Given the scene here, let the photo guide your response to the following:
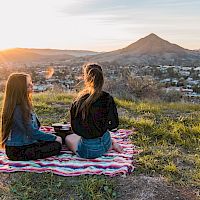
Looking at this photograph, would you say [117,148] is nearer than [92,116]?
No

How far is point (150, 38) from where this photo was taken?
222 feet

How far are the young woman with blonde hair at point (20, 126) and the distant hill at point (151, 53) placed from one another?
53143 millimetres

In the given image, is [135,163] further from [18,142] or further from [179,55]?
[179,55]

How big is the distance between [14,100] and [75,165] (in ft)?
3.70

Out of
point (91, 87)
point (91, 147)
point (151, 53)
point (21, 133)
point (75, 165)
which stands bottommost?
point (151, 53)

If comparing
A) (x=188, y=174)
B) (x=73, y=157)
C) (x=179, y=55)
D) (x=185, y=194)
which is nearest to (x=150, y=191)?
(x=185, y=194)

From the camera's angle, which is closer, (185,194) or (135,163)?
(185,194)

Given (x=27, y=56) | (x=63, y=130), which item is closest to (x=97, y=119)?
(x=63, y=130)

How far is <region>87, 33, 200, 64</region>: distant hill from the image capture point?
60466 millimetres

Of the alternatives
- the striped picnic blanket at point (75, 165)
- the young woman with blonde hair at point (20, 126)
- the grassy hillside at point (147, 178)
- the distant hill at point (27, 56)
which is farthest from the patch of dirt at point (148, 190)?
the distant hill at point (27, 56)

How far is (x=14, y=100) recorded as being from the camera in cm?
495

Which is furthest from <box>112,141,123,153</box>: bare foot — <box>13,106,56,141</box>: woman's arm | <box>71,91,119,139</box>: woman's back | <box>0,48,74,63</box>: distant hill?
<box>0,48,74,63</box>: distant hill

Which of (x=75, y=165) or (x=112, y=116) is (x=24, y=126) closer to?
(x=75, y=165)

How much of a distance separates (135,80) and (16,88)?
9758 mm
